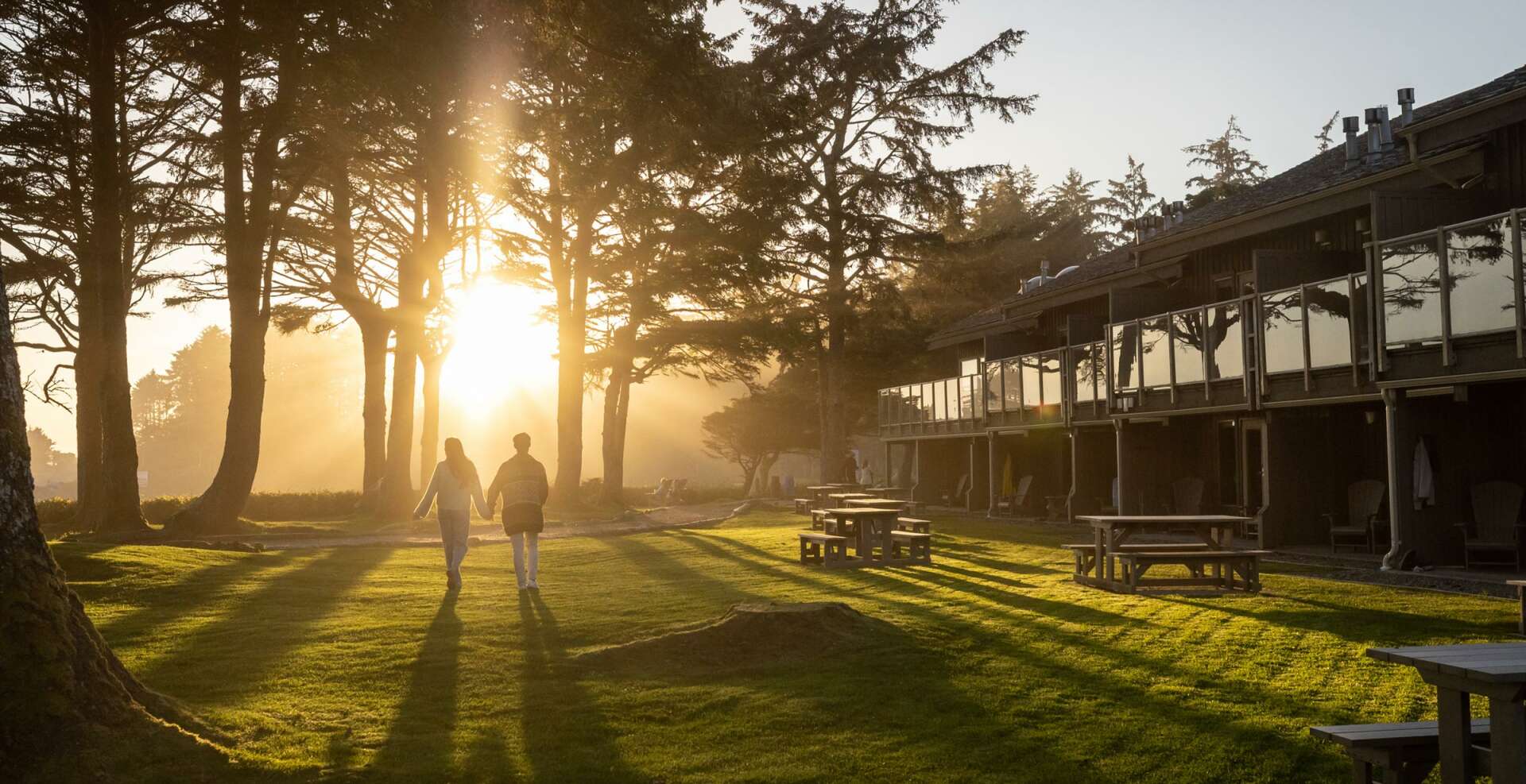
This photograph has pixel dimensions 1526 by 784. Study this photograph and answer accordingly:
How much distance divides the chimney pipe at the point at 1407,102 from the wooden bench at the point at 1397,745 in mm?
18783

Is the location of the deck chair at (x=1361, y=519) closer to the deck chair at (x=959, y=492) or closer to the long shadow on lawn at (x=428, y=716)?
the long shadow on lawn at (x=428, y=716)

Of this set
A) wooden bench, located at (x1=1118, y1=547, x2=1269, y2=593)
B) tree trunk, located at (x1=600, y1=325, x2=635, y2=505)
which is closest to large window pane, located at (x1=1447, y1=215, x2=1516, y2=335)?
wooden bench, located at (x1=1118, y1=547, x2=1269, y2=593)

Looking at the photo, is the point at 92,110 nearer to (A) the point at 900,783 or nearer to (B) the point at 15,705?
(B) the point at 15,705

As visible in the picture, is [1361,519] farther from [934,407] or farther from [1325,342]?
[934,407]

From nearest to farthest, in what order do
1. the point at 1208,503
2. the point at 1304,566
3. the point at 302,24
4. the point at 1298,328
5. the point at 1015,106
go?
the point at 302,24 → the point at 1304,566 → the point at 1298,328 → the point at 1208,503 → the point at 1015,106

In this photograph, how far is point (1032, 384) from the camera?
96.1 ft

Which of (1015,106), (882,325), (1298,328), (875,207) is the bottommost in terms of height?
(1298,328)

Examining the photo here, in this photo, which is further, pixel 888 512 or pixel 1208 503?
pixel 1208 503

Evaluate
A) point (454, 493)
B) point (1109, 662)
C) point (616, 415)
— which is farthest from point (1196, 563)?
point (616, 415)

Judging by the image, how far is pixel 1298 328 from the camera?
1856 centimetres

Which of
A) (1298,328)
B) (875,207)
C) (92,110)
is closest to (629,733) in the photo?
(1298,328)

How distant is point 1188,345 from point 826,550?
28.8 feet

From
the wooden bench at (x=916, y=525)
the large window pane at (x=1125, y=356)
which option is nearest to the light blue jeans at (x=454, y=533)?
the wooden bench at (x=916, y=525)

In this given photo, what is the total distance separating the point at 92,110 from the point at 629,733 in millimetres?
19197
